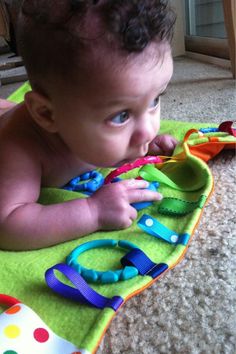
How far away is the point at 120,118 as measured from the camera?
1.63 feet

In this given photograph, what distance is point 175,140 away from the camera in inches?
30.5

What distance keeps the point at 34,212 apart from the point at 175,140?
0.34 meters

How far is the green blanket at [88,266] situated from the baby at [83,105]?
0.07ft

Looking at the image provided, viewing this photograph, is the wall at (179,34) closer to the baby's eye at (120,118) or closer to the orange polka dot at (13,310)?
the baby's eye at (120,118)

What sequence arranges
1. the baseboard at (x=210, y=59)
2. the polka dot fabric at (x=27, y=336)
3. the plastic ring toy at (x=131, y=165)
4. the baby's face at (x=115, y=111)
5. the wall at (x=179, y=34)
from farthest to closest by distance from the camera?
the wall at (x=179, y=34)
the baseboard at (x=210, y=59)
the plastic ring toy at (x=131, y=165)
the baby's face at (x=115, y=111)
the polka dot fabric at (x=27, y=336)

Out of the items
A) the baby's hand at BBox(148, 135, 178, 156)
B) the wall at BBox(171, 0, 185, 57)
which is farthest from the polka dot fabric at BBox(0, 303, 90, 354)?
the wall at BBox(171, 0, 185, 57)

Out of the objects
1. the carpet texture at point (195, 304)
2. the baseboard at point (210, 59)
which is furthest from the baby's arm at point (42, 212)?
the baseboard at point (210, 59)

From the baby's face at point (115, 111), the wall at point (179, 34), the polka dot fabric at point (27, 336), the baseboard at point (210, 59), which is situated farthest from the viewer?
the wall at point (179, 34)

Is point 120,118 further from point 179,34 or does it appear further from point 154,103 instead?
point 179,34

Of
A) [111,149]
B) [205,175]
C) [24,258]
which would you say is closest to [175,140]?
[205,175]

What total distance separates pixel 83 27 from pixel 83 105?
0.28 ft

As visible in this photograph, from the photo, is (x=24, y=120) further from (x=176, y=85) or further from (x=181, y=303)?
(x=176, y=85)

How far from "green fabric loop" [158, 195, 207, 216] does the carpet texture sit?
2 centimetres

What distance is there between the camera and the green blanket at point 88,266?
395mm
